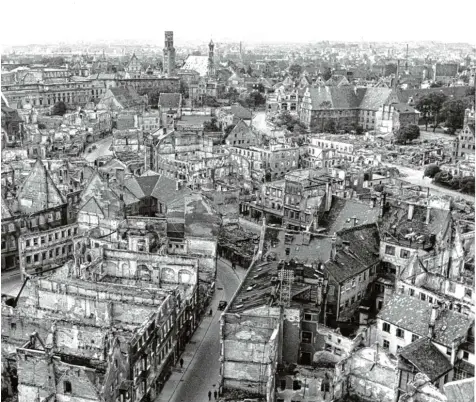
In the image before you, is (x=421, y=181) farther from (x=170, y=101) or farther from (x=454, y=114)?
(x=170, y=101)

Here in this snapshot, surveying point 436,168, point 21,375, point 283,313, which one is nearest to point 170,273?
point 283,313

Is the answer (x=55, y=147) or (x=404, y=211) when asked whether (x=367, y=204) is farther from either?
(x=55, y=147)

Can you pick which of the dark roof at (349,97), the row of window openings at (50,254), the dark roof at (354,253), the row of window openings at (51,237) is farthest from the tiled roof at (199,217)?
the dark roof at (349,97)

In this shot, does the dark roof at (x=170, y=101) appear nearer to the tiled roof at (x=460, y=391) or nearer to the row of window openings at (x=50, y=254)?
the row of window openings at (x=50, y=254)

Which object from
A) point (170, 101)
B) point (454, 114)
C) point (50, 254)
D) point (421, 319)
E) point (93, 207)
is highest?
point (170, 101)

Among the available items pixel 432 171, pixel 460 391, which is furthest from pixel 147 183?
pixel 460 391

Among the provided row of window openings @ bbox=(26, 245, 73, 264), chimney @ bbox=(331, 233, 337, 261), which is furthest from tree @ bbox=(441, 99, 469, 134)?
row of window openings @ bbox=(26, 245, 73, 264)
